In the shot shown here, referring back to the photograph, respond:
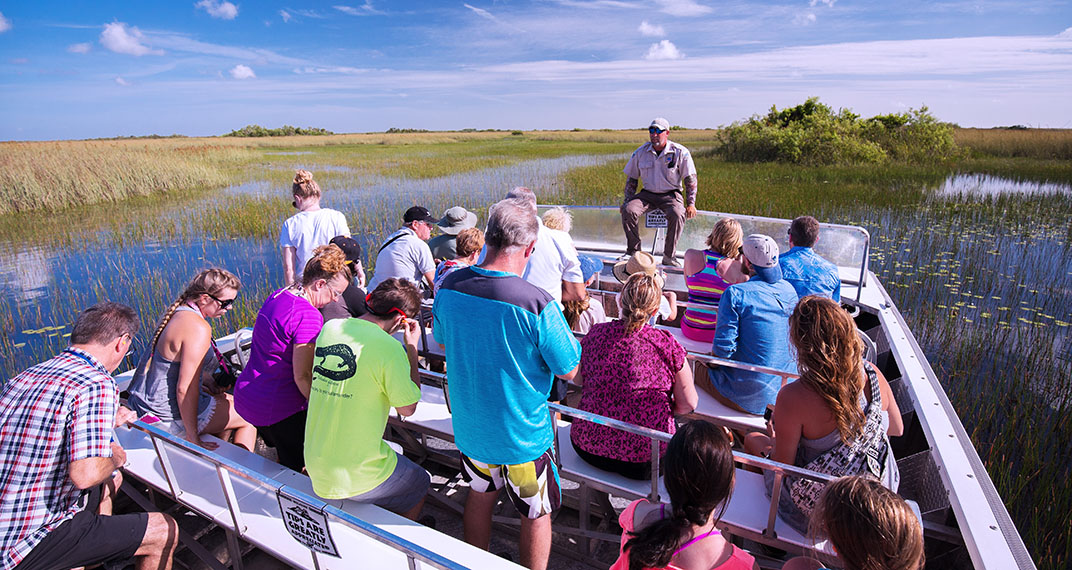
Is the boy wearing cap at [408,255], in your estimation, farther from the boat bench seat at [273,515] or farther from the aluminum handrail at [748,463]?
the aluminum handrail at [748,463]

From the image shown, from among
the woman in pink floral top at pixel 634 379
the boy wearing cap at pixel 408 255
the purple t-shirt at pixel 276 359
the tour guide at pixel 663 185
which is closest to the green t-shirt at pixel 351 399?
the purple t-shirt at pixel 276 359

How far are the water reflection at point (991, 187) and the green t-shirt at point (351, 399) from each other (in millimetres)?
16040

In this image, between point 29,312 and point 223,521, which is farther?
point 29,312

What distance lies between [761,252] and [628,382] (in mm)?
1515

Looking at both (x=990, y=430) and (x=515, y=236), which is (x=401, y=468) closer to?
(x=515, y=236)

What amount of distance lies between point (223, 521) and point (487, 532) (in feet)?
3.93

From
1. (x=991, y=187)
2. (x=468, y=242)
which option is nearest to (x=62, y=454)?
(x=468, y=242)

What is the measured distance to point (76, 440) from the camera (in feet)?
6.38

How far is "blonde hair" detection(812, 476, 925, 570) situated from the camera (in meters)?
1.29

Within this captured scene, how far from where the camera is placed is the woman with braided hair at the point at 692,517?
1456 millimetres

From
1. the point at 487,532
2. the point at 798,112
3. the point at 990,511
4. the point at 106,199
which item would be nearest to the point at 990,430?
the point at 990,511

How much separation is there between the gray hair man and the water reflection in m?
14.3

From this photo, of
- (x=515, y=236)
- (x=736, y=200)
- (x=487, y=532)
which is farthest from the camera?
(x=736, y=200)

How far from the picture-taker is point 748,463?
6.69 feet
